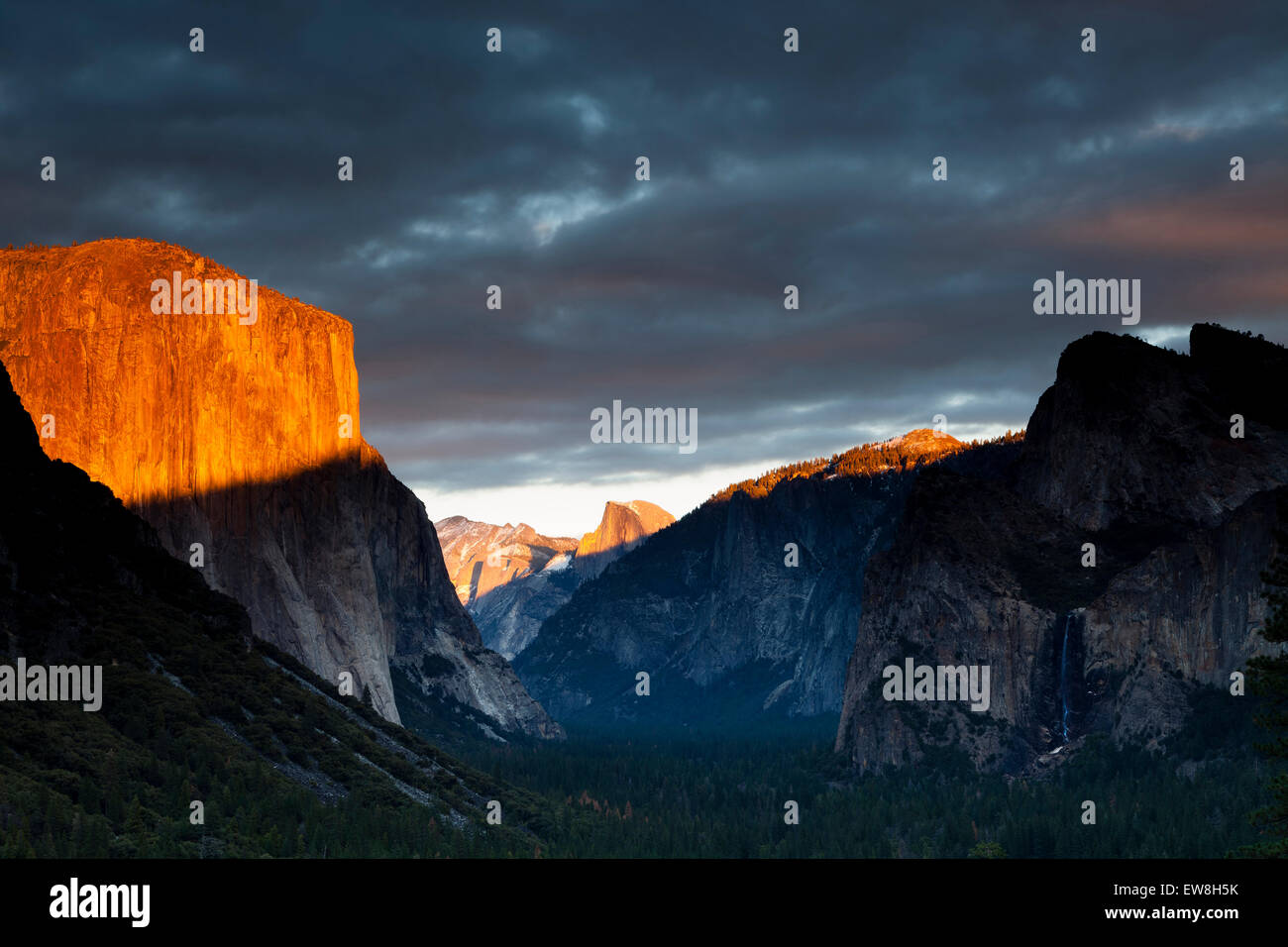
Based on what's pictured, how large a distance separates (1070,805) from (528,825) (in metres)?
77.8

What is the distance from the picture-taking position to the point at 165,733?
458 ft

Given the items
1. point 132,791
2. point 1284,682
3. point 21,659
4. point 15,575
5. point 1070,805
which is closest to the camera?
point 1284,682

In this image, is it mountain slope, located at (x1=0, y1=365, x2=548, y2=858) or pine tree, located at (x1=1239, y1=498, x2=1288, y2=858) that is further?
mountain slope, located at (x1=0, y1=365, x2=548, y2=858)

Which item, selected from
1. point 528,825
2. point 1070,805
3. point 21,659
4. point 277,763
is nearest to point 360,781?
point 277,763

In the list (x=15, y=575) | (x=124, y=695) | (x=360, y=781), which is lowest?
(x=360, y=781)

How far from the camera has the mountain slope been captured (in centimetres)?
11906

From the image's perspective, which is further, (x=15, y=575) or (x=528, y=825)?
(x=528, y=825)

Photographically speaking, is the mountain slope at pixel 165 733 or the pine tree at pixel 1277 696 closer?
the pine tree at pixel 1277 696

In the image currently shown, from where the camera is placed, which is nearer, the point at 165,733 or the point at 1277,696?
the point at 1277,696

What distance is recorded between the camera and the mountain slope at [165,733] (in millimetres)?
119062

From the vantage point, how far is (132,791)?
125 m

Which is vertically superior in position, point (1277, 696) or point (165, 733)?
point (1277, 696)
